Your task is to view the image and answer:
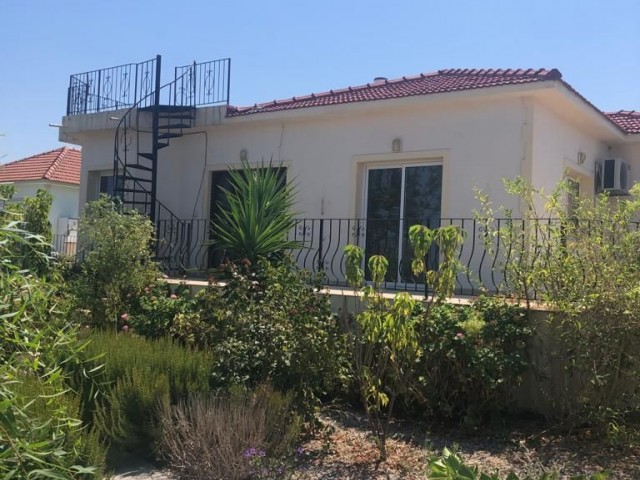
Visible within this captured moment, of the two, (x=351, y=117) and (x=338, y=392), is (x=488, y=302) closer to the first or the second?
(x=338, y=392)

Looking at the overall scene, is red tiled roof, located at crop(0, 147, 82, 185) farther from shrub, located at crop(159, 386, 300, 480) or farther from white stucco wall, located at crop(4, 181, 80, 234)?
shrub, located at crop(159, 386, 300, 480)

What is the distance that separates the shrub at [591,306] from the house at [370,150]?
111 inches

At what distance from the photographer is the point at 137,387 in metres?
4.73

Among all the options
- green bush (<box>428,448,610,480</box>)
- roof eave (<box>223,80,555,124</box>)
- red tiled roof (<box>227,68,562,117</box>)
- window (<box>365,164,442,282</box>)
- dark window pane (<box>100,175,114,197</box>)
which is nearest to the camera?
green bush (<box>428,448,610,480</box>)

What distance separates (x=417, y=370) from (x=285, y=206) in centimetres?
365

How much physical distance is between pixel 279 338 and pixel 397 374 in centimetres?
98

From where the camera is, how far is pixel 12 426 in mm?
2529

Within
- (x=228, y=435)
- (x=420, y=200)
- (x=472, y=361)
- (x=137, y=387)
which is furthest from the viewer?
(x=420, y=200)

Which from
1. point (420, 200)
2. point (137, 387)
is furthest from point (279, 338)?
point (420, 200)

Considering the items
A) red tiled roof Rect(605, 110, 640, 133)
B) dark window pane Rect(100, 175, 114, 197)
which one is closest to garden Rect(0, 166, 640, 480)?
red tiled roof Rect(605, 110, 640, 133)

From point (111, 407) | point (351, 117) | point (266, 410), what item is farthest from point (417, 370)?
point (351, 117)

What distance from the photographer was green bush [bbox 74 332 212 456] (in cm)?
461

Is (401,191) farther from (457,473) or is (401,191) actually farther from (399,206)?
(457,473)

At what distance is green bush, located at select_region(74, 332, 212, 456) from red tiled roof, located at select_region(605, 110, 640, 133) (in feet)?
30.8
